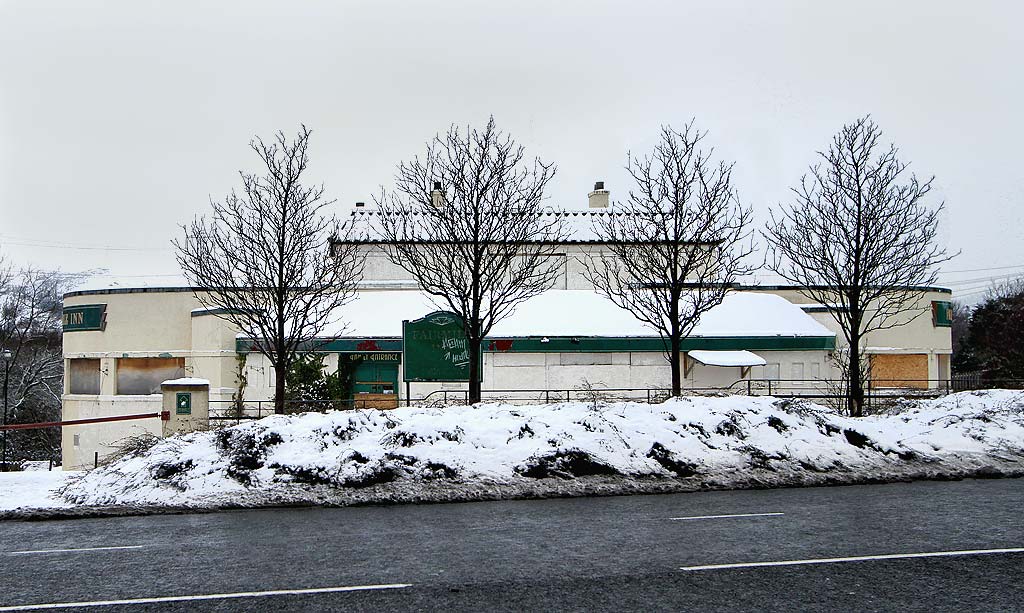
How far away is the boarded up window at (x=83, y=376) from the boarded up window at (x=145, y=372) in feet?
5.51

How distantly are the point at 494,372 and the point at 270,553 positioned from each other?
23994 millimetres

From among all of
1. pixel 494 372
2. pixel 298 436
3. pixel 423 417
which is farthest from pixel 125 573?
pixel 494 372

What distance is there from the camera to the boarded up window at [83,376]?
38.9 m

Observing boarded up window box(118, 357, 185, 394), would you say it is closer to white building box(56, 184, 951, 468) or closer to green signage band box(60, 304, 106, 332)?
white building box(56, 184, 951, 468)

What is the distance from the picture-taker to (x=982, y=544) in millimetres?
8445

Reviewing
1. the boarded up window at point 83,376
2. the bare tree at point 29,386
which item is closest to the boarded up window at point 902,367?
the boarded up window at point 83,376

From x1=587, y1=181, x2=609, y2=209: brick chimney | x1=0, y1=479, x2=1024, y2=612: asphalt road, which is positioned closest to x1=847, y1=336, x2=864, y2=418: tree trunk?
x1=0, y1=479, x2=1024, y2=612: asphalt road

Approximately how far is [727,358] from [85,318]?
28.3 meters

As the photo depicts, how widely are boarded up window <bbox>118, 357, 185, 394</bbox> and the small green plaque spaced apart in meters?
21.9

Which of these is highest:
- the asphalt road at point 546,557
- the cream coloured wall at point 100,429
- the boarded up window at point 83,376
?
the boarded up window at point 83,376

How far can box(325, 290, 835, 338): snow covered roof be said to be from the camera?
33500mm

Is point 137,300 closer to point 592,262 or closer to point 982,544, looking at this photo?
point 592,262

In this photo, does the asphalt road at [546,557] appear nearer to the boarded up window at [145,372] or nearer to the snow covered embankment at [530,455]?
the snow covered embankment at [530,455]

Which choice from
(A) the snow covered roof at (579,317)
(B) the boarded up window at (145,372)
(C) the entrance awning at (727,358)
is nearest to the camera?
(C) the entrance awning at (727,358)
